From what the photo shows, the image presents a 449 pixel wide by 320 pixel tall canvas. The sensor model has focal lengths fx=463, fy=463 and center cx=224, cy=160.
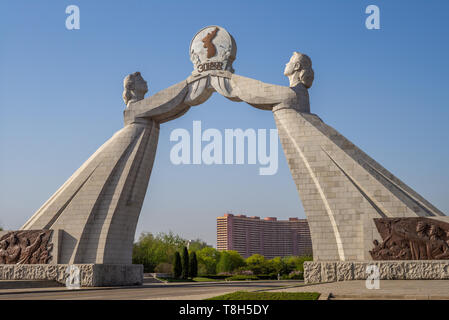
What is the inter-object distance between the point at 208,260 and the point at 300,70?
31.8 m

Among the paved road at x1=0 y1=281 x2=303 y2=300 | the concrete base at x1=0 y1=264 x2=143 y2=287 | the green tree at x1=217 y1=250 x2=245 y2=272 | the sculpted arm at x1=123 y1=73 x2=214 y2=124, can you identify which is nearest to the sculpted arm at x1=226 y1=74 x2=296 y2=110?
the sculpted arm at x1=123 y1=73 x2=214 y2=124

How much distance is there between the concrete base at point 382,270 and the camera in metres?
10.9

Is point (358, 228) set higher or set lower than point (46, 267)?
higher

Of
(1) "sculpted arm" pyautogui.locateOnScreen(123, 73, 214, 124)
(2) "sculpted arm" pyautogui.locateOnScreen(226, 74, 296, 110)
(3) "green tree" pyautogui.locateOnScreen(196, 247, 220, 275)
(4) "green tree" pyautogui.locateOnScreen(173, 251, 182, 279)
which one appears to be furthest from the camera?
(3) "green tree" pyautogui.locateOnScreen(196, 247, 220, 275)

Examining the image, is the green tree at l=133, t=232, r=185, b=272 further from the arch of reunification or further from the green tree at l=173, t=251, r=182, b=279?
the arch of reunification

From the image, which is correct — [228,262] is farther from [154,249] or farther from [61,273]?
[61,273]

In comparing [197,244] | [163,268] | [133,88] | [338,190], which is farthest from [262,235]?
[338,190]

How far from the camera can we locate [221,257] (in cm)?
4512

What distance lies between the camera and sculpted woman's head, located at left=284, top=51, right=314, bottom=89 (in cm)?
1397

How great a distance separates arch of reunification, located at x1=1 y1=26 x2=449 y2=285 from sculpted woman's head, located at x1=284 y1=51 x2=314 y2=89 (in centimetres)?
3

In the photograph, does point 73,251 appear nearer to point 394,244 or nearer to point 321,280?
point 321,280
